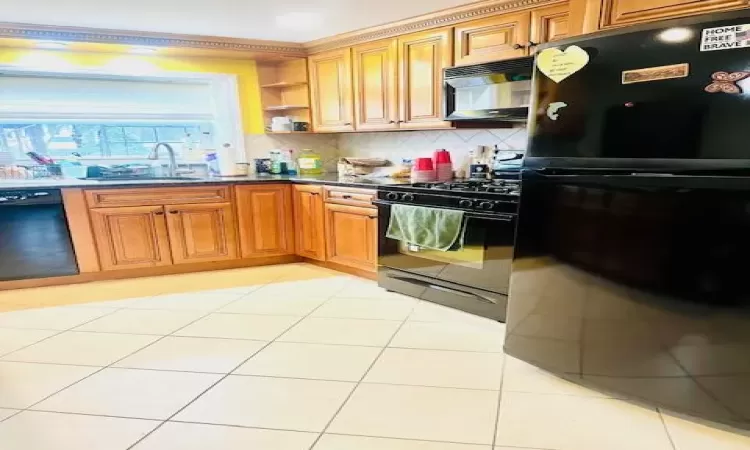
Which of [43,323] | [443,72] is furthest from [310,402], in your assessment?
[443,72]

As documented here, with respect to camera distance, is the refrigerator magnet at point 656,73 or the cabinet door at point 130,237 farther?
the cabinet door at point 130,237

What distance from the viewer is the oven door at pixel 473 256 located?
2211 millimetres

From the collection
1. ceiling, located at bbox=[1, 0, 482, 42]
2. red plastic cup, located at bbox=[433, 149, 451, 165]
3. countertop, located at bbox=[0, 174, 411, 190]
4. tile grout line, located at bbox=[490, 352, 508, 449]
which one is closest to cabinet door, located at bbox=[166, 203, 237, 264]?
countertop, located at bbox=[0, 174, 411, 190]

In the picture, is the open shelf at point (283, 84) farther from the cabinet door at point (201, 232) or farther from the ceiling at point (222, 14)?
the cabinet door at point (201, 232)

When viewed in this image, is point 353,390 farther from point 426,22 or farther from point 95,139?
point 95,139

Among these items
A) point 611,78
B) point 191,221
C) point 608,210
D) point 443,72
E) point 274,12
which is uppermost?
point 274,12

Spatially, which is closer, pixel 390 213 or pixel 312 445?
pixel 312 445

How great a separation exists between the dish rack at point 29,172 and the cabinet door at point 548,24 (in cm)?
385

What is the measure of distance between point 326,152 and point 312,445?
10.1ft

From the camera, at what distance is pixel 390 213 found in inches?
107

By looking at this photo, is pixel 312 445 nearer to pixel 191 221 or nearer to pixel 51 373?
pixel 51 373

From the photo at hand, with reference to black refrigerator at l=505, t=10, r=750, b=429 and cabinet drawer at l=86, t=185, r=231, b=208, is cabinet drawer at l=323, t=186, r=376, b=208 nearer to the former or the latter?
cabinet drawer at l=86, t=185, r=231, b=208

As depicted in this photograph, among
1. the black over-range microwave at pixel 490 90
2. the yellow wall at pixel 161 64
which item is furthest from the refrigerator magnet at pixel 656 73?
the yellow wall at pixel 161 64

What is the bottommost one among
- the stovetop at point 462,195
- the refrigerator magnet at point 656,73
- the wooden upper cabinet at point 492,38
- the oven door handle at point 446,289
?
the oven door handle at point 446,289
